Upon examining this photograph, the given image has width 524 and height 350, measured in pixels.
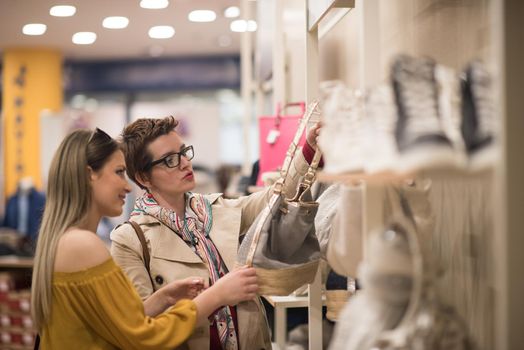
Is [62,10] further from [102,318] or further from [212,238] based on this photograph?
[102,318]

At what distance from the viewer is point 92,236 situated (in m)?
1.97

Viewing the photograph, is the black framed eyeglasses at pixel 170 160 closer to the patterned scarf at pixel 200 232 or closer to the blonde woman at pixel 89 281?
the patterned scarf at pixel 200 232

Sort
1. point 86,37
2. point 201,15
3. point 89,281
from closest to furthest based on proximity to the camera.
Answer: point 89,281
point 201,15
point 86,37

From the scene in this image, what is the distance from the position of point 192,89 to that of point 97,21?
687 centimetres

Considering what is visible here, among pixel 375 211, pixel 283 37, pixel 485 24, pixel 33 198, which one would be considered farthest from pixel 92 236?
pixel 33 198

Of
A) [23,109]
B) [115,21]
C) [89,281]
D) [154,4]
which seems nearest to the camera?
[89,281]

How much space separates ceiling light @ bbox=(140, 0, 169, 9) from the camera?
4.80 metres

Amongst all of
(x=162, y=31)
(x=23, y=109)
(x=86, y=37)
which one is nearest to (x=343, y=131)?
(x=86, y=37)

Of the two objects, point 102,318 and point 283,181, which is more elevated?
point 283,181

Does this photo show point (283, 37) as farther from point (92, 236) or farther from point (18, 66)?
point (18, 66)

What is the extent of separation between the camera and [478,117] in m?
1.21

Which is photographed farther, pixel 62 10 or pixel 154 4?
pixel 154 4

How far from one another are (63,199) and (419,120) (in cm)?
123

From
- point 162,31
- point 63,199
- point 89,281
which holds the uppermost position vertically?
point 162,31
